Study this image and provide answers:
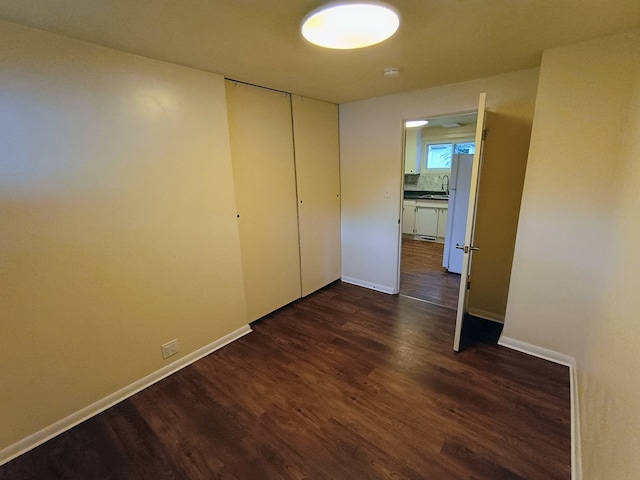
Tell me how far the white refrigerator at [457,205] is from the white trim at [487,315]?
4.19 feet

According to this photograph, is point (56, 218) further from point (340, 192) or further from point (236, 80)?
point (340, 192)

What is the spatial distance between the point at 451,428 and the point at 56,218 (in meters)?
2.59

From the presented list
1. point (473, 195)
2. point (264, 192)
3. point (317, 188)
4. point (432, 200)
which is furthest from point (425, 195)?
point (264, 192)

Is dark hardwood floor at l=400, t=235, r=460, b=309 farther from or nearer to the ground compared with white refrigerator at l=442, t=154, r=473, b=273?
nearer to the ground

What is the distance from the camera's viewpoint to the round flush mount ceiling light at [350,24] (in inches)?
47.0

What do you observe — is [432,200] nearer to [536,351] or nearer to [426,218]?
[426,218]

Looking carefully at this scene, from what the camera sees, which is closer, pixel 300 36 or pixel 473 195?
pixel 300 36

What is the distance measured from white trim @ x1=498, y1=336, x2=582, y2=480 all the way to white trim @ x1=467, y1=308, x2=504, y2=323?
429 millimetres

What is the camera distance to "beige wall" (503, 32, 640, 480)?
1.32 m

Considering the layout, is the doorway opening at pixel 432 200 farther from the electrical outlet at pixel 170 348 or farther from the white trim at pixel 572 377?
the electrical outlet at pixel 170 348

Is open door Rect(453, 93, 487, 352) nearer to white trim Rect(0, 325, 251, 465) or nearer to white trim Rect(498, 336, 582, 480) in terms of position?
white trim Rect(498, 336, 582, 480)

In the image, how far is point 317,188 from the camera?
3.37 m

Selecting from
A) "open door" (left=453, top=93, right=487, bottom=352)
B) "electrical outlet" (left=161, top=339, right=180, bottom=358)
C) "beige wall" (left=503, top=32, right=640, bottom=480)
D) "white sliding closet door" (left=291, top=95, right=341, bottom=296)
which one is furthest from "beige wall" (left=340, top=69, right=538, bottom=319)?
"electrical outlet" (left=161, top=339, right=180, bottom=358)

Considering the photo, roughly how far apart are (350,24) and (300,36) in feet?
1.33
